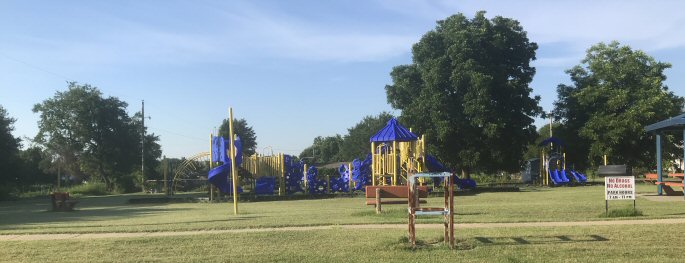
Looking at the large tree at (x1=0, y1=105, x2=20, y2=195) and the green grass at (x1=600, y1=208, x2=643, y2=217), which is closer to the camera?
the green grass at (x1=600, y1=208, x2=643, y2=217)

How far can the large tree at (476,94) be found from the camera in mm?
36438

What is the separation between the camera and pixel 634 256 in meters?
8.32

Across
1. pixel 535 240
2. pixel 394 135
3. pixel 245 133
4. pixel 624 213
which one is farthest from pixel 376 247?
pixel 245 133

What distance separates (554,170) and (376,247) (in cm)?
3365

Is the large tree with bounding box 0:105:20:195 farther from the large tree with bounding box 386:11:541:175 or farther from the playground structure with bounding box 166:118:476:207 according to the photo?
the large tree with bounding box 386:11:541:175

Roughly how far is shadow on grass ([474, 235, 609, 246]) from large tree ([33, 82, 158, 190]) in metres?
49.5

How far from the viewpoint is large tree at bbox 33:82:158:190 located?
5425 centimetres

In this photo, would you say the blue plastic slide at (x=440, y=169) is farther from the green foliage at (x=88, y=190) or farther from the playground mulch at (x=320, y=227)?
the green foliage at (x=88, y=190)

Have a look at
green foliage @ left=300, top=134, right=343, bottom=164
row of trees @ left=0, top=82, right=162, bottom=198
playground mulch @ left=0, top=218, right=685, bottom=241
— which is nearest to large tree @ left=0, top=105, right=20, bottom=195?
row of trees @ left=0, top=82, right=162, bottom=198

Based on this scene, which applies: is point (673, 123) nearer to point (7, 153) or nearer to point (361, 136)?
point (7, 153)

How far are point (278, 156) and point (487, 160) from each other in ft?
47.9

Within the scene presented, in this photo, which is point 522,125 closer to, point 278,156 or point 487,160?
point 487,160

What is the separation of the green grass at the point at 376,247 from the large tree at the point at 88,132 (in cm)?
→ 4664

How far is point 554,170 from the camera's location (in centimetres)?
3981
